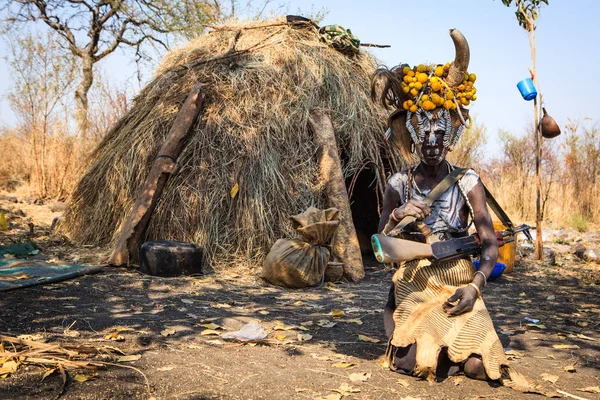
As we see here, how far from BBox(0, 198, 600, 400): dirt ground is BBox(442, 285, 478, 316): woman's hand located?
0.38 metres

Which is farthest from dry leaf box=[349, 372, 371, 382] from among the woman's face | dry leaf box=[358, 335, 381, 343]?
the woman's face

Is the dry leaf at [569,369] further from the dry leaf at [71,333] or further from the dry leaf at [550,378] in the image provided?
the dry leaf at [71,333]

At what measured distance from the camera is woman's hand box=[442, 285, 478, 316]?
2.94 metres

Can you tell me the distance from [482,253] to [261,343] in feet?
4.98

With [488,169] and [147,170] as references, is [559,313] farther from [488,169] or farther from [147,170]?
[488,169]

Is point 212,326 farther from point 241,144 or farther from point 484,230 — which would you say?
point 241,144

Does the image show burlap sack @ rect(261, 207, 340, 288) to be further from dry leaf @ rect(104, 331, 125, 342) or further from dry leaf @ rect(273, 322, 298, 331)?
dry leaf @ rect(104, 331, 125, 342)

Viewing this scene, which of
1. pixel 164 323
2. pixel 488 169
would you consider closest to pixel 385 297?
pixel 164 323

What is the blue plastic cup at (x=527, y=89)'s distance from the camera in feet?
23.4

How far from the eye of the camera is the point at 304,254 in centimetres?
581

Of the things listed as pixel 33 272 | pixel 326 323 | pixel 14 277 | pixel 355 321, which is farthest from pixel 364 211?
pixel 14 277

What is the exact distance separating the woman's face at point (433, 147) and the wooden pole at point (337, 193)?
3.14 meters

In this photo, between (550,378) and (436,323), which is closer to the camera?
(436,323)

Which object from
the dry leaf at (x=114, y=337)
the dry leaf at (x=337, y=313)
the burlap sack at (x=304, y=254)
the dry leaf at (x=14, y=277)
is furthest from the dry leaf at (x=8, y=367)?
the burlap sack at (x=304, y=254)
